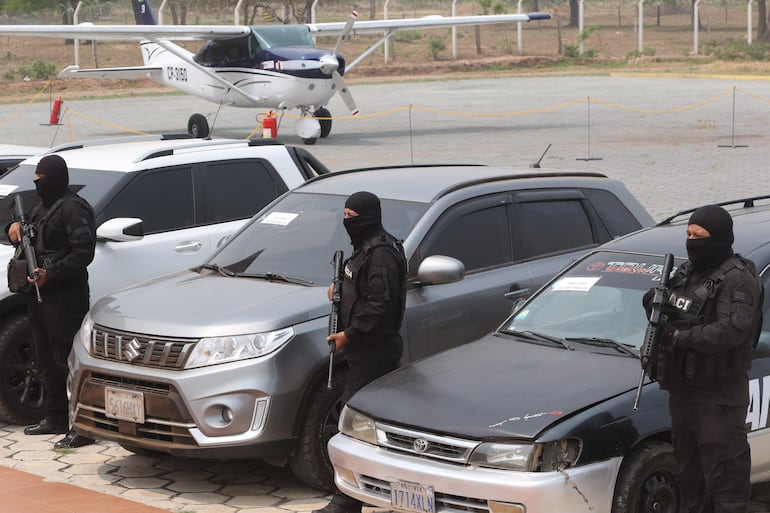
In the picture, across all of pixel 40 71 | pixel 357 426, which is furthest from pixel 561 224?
pixel 40 71

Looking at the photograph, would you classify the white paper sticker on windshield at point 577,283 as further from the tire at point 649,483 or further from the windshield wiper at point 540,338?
the tire at point 649,483

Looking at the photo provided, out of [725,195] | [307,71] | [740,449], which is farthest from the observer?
[307,71]

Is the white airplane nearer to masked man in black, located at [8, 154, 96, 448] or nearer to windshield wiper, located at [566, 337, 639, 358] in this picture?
masked man in black, located at [8, 154, 96, 448]

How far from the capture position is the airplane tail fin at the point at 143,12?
130 feet

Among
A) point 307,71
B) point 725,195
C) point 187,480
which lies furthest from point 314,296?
point 307,71

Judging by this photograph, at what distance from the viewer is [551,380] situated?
19.3 ft

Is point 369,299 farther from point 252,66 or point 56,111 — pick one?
point 56,111

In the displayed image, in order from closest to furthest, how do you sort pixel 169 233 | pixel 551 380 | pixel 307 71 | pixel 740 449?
1. pixel 740 449
2. pixel 551 380
3. pixel 169 233
4. pixel 307 71

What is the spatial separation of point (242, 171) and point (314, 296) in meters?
3.26

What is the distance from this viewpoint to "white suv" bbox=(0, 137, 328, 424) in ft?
29.0

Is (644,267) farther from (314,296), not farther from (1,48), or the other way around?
(1,48)

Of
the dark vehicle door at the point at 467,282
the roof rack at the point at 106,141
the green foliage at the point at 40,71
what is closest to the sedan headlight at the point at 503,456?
the dark vehicle door at the point at 467,282

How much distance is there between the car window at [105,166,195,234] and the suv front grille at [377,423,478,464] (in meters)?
4.29

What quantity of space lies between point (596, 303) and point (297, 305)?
171 cm
